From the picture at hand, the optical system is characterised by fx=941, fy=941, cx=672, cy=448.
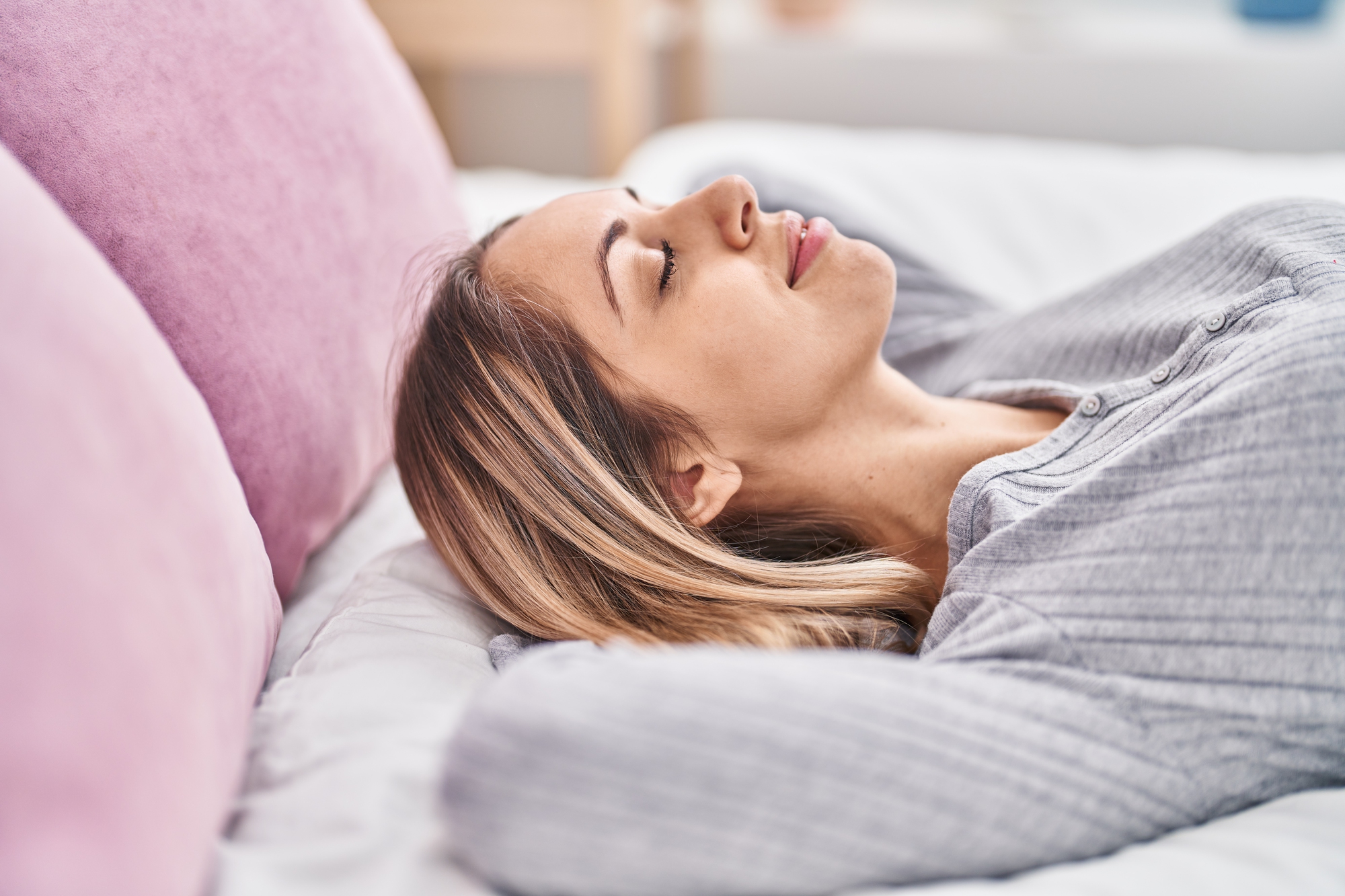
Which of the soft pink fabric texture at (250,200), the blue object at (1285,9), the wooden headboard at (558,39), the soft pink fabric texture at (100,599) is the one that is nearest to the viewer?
the soft pink fabric texture at (100,599)

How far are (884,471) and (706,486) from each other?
0.18 m

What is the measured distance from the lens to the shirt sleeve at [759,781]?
533 millimetres

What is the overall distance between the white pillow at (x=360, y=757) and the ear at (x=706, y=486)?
0.22 meters

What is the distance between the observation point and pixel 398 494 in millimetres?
1115

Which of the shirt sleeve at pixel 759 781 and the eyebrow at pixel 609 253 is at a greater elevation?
the eyebrow at pixel 609 253

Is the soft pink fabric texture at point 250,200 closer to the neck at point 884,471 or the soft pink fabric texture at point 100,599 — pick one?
the soft pink fabric texture at point 100,599

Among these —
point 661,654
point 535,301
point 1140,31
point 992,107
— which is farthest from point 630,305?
point 1140,31

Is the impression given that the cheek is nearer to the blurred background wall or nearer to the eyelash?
the eyelash

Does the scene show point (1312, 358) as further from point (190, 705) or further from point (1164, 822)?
point (190, 705)

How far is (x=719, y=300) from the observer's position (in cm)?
87

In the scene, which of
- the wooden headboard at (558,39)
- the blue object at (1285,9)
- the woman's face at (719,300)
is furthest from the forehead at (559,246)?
the blue object at (1285,9)

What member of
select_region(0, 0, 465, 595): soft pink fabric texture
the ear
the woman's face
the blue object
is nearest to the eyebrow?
the woman's face

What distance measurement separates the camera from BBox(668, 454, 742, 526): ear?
0.89m

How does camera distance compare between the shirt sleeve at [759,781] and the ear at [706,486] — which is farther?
the ear at [706,486]
